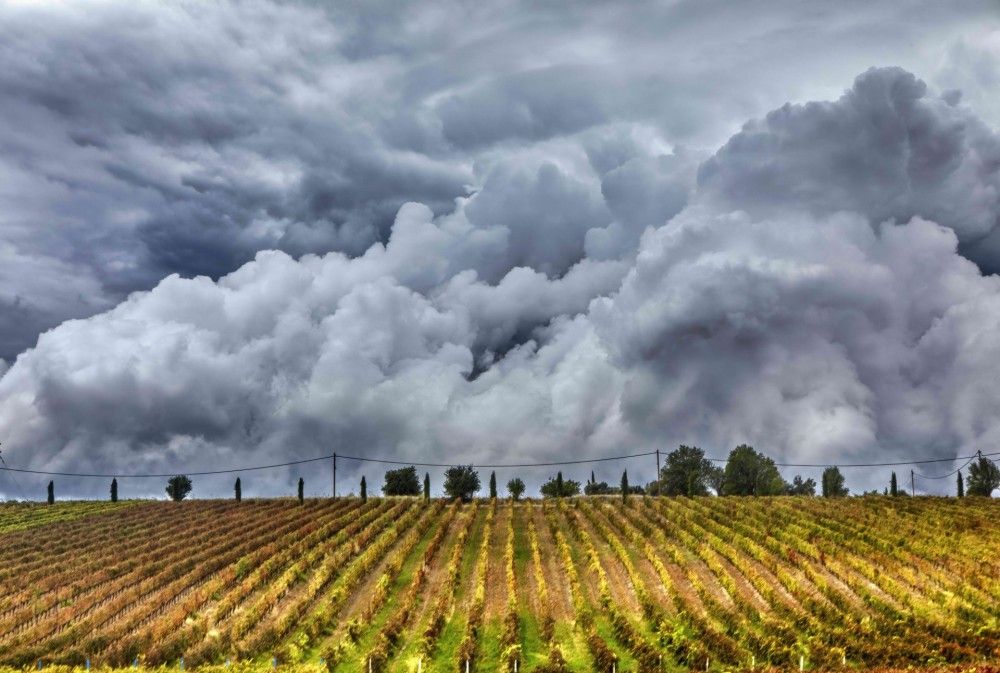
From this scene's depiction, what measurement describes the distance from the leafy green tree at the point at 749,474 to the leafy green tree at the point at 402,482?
44486mm

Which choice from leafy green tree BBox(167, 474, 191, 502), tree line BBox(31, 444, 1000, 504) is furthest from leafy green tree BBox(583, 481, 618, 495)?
leafy green tree BBox(167, 474, 191, 502)

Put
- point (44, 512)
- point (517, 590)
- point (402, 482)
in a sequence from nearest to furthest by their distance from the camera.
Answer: point (517, 590) → point (44, 512) → point (402, 482)

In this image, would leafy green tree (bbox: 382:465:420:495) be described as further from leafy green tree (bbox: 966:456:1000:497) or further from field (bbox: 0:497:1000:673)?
leafy green tree (bbox: 966:456:1000:497)

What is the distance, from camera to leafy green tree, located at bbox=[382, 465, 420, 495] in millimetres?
110938

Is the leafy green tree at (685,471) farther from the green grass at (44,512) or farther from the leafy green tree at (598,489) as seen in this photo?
the green grass at (44,512)

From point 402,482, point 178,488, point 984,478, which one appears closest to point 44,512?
point 178,488

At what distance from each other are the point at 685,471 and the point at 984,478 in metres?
39.9

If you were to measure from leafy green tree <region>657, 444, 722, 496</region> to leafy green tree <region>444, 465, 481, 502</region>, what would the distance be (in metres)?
28.6

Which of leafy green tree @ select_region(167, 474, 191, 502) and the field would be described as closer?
the field

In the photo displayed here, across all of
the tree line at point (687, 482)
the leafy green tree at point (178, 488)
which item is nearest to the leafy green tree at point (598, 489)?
the tree line at point (687, 482)

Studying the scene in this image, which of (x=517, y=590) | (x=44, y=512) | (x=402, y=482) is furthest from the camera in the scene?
(x=402, y=482)

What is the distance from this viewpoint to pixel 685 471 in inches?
4761

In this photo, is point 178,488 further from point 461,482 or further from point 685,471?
point 685,471

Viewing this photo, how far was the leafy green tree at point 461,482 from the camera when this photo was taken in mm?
107562
